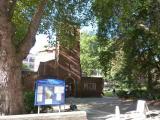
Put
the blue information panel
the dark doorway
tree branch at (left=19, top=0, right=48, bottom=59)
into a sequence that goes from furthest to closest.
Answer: the dark doorway < the blue information panel < tree branch at (left=19, top=0, right=48, bottom=59)

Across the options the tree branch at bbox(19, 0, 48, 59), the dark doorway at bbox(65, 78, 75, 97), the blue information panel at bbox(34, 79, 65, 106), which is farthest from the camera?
the dark doorway at bbox(65, 78, 75, 97)

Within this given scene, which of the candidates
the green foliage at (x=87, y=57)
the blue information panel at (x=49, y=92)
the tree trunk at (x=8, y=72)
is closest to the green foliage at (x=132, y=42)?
the blue information panel at (x=49, y=92)

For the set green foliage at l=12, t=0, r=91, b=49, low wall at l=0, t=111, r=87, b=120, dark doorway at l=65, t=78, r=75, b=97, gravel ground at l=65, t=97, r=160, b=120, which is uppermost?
green foliage at l=12, t=0, r=91, b=49

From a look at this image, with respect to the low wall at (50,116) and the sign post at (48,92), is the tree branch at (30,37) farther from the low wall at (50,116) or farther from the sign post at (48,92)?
the low wall at (50,116)

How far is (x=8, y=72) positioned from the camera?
1348cm

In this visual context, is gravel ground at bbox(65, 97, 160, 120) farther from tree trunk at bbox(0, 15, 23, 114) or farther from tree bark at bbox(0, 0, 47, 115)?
tree trunk at bbox(0, 15, 23, 114)

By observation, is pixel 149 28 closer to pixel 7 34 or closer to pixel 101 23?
pixel 101 23

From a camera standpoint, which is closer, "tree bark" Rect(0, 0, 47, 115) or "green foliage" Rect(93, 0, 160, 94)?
"tree bark" Rect(0, 0, 47, 115)

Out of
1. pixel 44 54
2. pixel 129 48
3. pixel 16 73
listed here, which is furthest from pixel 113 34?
pixel 44 54

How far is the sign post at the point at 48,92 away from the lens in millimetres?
14575

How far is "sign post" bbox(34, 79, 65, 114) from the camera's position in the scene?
14.6 meters

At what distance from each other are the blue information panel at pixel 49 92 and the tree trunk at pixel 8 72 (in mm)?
1054

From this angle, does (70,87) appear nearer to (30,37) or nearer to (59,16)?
(59,16)

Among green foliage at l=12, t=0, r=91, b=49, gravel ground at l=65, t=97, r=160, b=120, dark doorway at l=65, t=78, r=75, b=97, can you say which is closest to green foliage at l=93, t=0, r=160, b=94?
green foliage at l=12, t=0, r=91, b=49
